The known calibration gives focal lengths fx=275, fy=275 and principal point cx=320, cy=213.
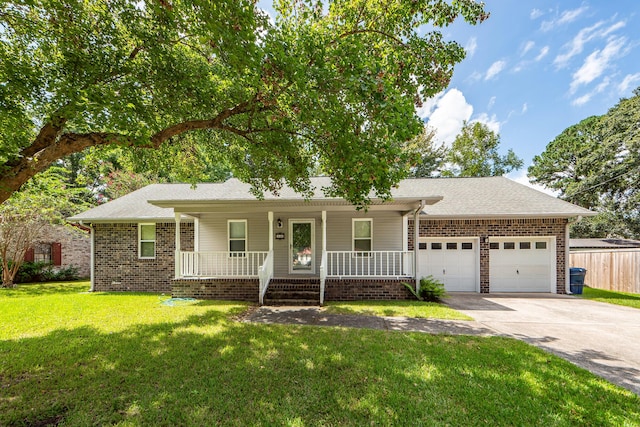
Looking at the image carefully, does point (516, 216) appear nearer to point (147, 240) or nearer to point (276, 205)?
point (276, 205)

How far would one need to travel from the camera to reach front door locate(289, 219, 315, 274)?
1000 cm

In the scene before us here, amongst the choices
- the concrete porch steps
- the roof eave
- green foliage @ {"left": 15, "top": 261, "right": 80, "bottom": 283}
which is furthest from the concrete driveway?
green foliage @ {"left": 15, "top": 261, "right": 80, "bottom": 283}

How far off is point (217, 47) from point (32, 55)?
3.14 m

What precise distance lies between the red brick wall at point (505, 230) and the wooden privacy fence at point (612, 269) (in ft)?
11.5

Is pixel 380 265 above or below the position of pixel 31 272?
above

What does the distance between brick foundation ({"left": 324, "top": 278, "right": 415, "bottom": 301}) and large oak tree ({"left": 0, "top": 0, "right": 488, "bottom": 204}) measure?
12.1ft

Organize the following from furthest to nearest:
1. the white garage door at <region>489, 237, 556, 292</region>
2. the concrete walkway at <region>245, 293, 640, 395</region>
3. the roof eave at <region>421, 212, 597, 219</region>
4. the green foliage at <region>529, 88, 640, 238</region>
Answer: the green foliage at <region>529, 88, 640, 238</region>
the white garage door at <region>489, 237, 556, 292</region>
the roof eave at <region>421, 212, 597, 219</region>
the concrete walkway at <region>245, 293, 640, 395</region>

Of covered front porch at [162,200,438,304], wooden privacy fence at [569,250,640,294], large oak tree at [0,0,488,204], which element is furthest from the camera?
wooden privacy fence at [569,250,640,294]

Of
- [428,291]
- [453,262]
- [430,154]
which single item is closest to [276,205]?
[428,291]

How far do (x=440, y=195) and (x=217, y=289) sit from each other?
8.86 metres

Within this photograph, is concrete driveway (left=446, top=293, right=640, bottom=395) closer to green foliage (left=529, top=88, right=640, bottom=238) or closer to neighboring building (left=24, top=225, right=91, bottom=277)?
neighboring building (left=24, top=225, right=91, bottom=277)

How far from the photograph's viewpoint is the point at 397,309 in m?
7.12

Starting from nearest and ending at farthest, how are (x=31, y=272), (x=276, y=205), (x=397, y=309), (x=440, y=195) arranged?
(x=397, y=309) → (x=276, y=205) → (x=440, y=195) → (x=31, y=272)

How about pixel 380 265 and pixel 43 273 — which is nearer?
pixel 380 265
